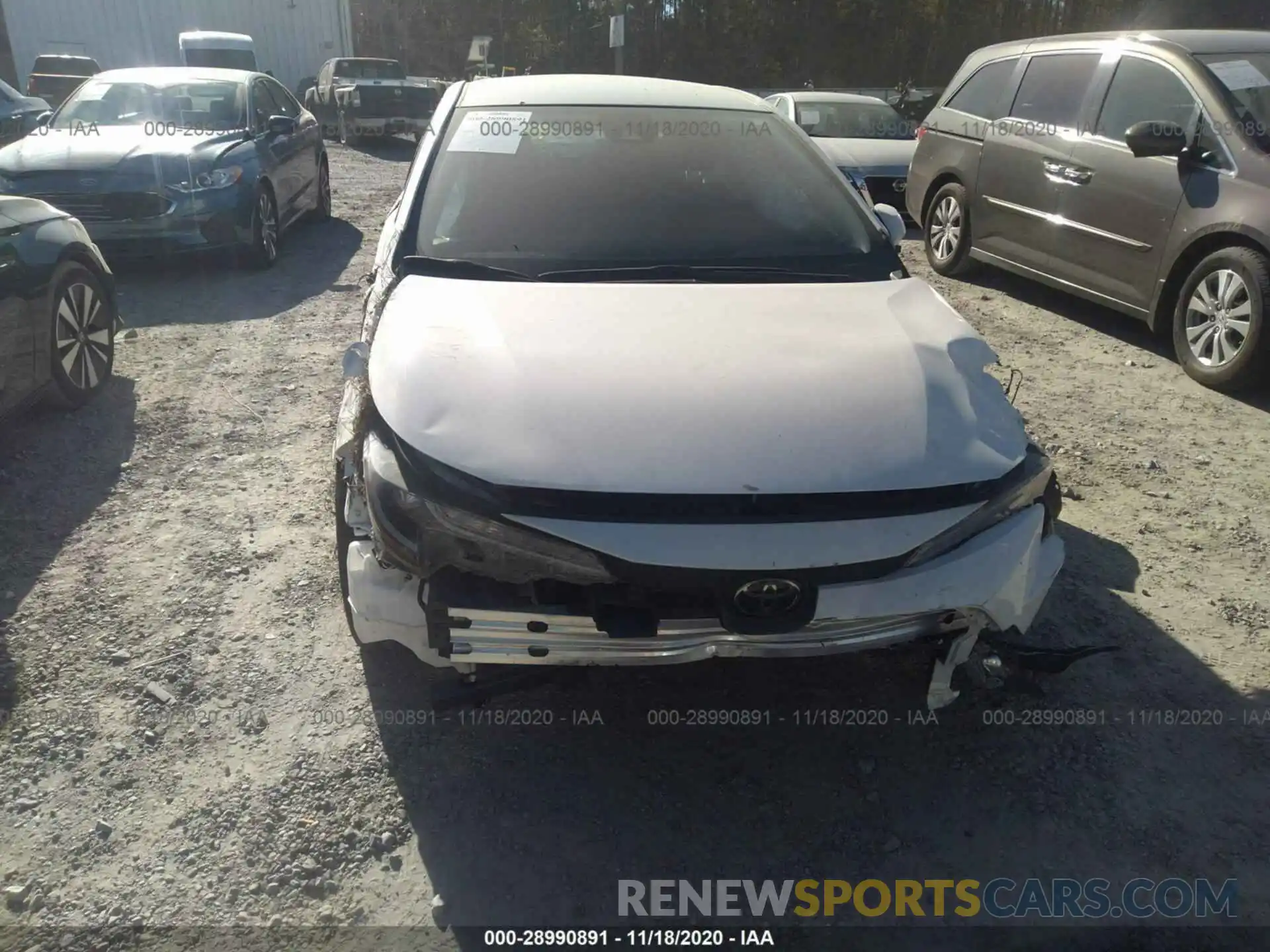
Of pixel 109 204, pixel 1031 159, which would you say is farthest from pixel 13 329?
pixel 1031 159

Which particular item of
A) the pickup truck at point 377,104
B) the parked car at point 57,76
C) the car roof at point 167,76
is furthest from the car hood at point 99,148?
the parked car at point 57,76

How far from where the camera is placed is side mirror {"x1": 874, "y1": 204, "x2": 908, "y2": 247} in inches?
131

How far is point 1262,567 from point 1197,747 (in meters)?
1.23

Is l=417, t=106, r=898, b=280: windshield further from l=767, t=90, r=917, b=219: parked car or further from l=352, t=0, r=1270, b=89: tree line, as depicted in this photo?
l=352, t=0, r=1270, b=89: tree line

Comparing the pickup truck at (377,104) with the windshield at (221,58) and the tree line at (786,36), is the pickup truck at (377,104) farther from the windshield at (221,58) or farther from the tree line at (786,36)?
the tree line at (786,36)

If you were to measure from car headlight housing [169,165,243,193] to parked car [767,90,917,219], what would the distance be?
5149mm

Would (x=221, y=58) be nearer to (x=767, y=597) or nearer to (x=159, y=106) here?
(x=159, y=106)

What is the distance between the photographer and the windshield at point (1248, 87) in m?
5.01

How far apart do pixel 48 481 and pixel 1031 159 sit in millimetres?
6188

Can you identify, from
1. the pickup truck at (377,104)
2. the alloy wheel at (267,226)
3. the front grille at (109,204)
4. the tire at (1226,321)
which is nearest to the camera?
the tire at (1226,321)

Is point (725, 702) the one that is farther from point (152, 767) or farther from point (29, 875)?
point (29, 875)

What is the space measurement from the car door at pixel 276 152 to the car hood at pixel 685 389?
5635 mm

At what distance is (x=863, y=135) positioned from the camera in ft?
33.1

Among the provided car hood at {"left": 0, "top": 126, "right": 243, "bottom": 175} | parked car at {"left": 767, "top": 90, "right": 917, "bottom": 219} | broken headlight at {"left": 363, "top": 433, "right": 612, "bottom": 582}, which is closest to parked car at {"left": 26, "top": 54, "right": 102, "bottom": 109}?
car hood at {"left": 0, "top": 126, "right": 243, "bottom": 175}
